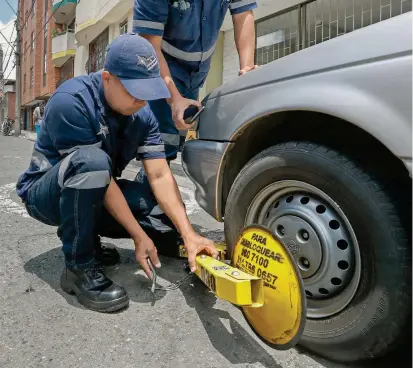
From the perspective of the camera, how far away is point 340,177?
107 centimetres

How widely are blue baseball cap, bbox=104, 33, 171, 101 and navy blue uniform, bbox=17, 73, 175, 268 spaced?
22cm

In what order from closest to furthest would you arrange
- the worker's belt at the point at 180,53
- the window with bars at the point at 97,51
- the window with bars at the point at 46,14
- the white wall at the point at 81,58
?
the worker's belt at the point at 180,53 → the window with bars at the point at 97,51 → the white wall at the point at 81,58 → the window with bars at the point at 46,14

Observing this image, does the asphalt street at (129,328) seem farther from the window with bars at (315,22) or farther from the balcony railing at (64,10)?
the balcony railing at (64,10)

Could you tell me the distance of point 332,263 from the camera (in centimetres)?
114

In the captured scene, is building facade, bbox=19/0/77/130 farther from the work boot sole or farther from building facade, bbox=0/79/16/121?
the work boot sole

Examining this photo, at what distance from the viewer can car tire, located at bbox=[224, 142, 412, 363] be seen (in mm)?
964

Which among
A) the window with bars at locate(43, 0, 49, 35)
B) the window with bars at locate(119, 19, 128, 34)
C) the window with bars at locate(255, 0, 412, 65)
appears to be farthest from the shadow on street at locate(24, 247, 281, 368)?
the window with bars at locate(43, 0, 49, 35)

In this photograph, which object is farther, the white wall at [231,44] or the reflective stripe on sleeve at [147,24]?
the white wall at [231,44]

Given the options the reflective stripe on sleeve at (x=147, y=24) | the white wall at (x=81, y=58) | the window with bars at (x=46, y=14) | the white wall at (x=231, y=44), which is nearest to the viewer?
the reflective stripe on sleeve at (x=147, y=24)

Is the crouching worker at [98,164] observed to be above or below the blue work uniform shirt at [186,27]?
below

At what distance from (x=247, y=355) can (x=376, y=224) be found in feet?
2.02

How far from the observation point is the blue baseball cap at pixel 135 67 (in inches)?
58.2

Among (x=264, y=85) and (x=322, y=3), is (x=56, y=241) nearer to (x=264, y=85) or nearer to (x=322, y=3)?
(x=264, y=85)

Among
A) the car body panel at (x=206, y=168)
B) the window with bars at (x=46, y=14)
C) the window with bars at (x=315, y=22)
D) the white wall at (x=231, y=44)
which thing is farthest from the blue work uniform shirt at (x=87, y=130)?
the window with bars at (x=46, y=14)
